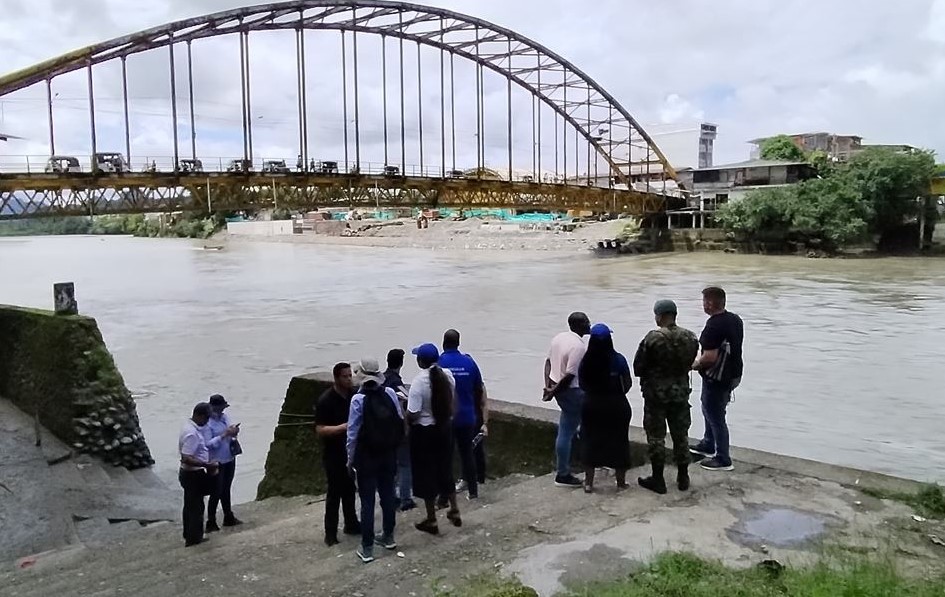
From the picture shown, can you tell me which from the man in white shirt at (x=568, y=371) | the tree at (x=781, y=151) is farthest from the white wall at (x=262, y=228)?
the man in white shirt at (x=568, y=371)

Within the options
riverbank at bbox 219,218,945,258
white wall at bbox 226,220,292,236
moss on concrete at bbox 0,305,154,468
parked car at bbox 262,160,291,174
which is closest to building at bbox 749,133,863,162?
riverbank at bbox 219,218,945,258

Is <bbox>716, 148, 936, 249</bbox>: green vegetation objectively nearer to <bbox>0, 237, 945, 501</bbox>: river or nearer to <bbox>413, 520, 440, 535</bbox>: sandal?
<bbox>0, 237, 945, 501</bbox>: river

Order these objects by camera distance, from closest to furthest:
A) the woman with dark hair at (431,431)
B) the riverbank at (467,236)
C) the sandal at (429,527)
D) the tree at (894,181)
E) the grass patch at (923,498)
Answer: the woman with dark hair at (431,431)
the sandal at (429,527)
the grass patch at (923,498)
the tree at (894,181)
the riverbank at (467,236)

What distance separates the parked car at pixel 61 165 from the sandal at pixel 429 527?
1155 inches

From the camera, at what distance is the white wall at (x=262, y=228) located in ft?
400

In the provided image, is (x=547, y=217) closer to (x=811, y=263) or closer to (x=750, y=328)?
(x=811, y=263)

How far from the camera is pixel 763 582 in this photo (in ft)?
16.6

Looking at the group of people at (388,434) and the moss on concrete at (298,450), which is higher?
the group of people at (388,434)

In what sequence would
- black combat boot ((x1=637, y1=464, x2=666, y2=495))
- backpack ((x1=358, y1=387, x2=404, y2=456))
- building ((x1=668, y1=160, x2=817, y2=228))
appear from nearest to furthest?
backpack ((x1=358, y1=387, x2=404, y2=456)) < black combat boot ((x1=637, y1=464, x2=666, y2=495)) < building ((x1=668, y1=160, x2=817, y2=228))

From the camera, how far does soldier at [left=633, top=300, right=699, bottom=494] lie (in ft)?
22.4

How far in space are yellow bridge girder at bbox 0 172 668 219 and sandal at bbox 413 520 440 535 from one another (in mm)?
28130

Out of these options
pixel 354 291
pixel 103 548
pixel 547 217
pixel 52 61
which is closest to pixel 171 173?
pixel 52 61

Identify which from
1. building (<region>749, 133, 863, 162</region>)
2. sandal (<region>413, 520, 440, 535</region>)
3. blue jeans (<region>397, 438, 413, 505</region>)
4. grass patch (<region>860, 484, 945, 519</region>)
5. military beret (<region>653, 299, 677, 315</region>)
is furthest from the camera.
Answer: building (<region>749, 133, 863, 162</region>)

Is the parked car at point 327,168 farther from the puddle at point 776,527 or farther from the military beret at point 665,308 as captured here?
the puddle at point 776,527
